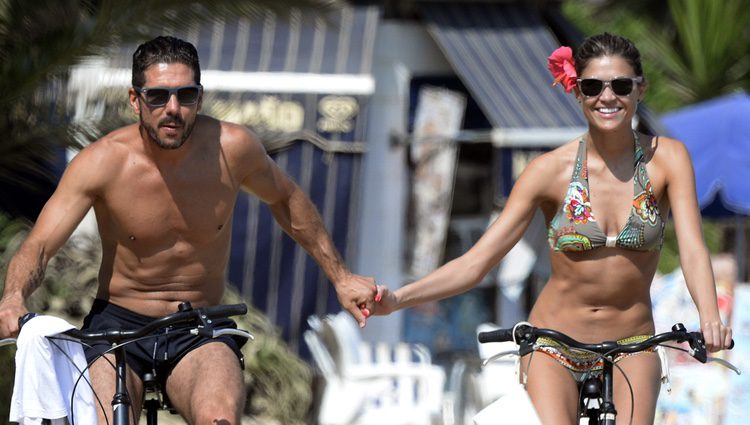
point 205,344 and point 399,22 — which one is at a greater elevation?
point 399,22

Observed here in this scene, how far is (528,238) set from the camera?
469 inches

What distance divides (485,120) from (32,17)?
5224 millimetres

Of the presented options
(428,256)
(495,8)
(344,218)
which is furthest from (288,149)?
(495,8)

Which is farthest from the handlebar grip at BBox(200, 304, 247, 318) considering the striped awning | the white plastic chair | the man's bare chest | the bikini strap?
the striped awning

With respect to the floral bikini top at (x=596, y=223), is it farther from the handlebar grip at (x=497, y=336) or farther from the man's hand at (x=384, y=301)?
the man's hand at (x=384, y=301)

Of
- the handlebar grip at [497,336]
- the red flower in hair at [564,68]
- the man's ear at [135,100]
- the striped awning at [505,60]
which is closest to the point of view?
the handlebar grip at [497,336]

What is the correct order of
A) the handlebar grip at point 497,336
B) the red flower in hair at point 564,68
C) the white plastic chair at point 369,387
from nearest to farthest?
the handlebar grip at point 497,336 < the red flower in hair at point 564,68 < the white plastic chair at point 369,387

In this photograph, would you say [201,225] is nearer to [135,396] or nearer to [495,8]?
[135,396]

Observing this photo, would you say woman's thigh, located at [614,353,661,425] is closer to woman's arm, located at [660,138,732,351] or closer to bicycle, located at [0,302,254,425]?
woman's arm, located at [660,138,732,351]

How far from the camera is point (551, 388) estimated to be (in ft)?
16.5

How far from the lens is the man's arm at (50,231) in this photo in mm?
4883

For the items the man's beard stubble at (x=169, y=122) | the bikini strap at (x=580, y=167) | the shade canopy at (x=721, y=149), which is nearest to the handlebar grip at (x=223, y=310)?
the man's beard stubble at (x=169, y=122)

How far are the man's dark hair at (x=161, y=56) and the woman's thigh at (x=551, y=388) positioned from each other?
162 centimetres

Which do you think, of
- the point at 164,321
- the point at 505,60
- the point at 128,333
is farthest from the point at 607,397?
the point at 505,60
